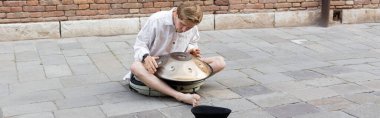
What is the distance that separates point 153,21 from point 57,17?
10.4 feet

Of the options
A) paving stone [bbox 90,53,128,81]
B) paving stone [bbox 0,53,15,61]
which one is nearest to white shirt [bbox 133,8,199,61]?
paving stone [bbox 90,53,128,81]

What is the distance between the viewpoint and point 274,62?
5.75 meters

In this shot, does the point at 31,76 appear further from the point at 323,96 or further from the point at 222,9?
the point at 222,9

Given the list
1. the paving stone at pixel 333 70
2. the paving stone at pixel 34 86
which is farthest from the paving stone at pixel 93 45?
the paving stone at pixel 333 70

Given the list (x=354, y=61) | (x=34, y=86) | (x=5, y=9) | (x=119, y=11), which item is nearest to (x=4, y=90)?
(x=34, y=86)

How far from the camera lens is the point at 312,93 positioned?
14.8 ft

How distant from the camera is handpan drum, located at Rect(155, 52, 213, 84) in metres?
4.09

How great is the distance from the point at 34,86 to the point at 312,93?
7.95ft

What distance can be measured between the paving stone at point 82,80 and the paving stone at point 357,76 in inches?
88.3

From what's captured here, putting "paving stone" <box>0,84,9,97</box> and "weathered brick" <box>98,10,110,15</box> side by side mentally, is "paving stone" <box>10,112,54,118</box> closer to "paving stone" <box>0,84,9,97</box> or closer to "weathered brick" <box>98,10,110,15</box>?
"paving stone" <box>0,84,9,97</box>

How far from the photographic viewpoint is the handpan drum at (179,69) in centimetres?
409

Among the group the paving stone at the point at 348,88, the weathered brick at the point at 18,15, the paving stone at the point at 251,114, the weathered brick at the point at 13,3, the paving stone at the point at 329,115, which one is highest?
the weathered brick at the point at 13,3

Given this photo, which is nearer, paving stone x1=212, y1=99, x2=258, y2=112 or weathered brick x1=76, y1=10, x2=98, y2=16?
paving stone x1=212, y1=99, x2=258, y2=112

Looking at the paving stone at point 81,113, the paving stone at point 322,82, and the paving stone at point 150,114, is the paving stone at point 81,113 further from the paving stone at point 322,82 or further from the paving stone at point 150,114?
the paving stone at point 322,82
